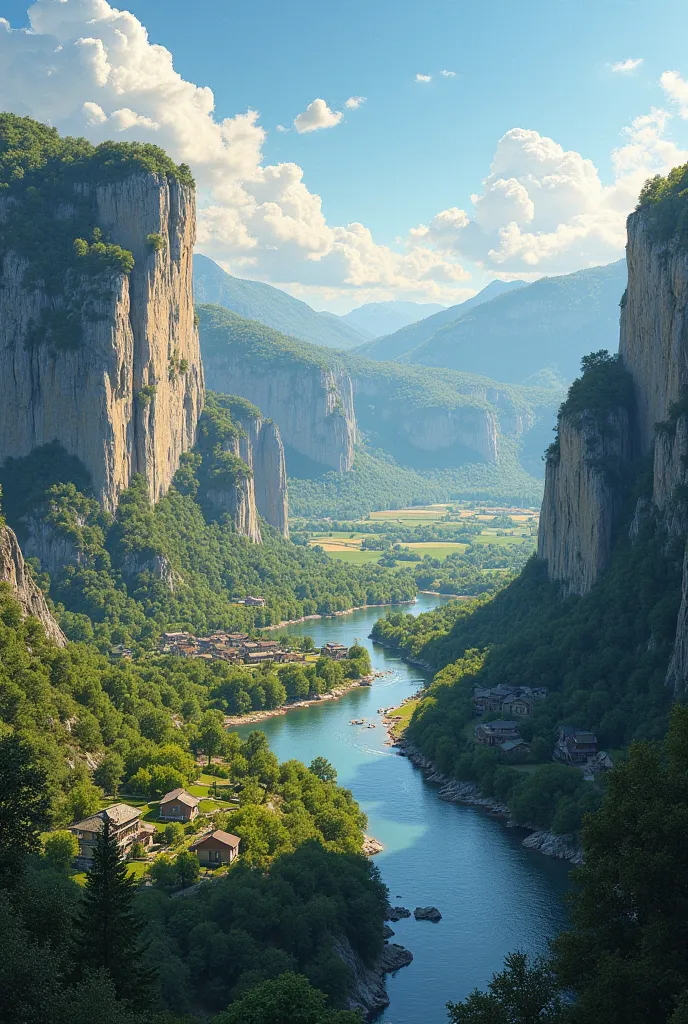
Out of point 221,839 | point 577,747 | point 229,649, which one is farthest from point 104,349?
point 221,839

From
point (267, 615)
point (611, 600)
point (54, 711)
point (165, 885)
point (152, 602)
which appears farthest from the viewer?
point (267, 615)

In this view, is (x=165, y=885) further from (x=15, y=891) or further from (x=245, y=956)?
(x=15, y=891)

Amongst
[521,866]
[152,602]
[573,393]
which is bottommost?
[521,866]

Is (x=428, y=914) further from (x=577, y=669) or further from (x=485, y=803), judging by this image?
(x=577, y=669)

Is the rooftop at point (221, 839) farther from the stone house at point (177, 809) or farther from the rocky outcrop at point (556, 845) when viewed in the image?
the rocky outcrop at point (556, 845)

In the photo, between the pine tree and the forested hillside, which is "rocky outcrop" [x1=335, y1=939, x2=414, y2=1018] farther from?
the forested hillside

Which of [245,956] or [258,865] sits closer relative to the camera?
[245,956]

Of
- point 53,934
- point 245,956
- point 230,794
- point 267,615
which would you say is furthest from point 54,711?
point 267,615
